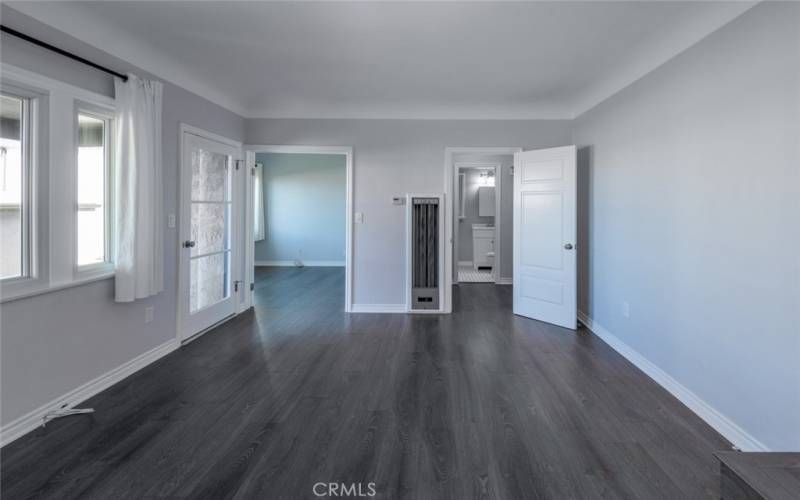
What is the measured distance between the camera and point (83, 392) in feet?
8.14

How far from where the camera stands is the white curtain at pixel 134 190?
270 cm

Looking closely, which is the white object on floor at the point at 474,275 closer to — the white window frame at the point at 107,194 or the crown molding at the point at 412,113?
the crown molding at the point at 412,113

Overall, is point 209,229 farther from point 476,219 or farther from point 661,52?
point 476,219

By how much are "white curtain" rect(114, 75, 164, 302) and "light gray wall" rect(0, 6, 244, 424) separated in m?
0.14

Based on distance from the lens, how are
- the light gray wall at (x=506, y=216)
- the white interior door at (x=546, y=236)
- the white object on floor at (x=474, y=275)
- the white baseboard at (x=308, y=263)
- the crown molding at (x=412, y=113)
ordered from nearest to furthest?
the white interior door at (x=546, y=236) < the crown molding at (x=412, y=113) < the light gray wall at (x=506, y=216) < the white object on floor at (x=474, y=275) < the white baseboard at (x=308, y=263)

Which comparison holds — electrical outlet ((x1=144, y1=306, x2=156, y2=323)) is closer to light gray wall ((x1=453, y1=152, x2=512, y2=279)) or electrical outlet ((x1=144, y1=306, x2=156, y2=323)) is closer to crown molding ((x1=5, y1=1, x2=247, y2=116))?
crown molding ((x1=5, y1=1, x2=247, y2=116))

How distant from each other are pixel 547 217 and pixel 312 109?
9.76ft

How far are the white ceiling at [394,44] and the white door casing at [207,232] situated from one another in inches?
22.4

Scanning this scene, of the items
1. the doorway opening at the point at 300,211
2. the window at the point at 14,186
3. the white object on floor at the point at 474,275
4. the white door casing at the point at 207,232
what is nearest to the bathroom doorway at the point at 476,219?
the white object on floor at the point at 474,275

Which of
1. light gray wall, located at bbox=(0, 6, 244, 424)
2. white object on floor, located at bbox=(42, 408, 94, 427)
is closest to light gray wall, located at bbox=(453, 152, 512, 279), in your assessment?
light gray wall, located at bbox=(0, 6, 244, 424)

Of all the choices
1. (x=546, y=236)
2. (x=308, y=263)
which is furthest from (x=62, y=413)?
(x=308, y=263)

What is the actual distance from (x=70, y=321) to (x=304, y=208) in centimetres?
628

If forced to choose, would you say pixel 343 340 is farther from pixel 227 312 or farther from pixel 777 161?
pixel 777 161

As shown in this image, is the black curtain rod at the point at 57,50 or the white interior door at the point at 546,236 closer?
the black curtain rod at the point at 57,50
